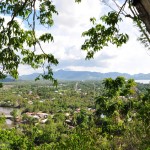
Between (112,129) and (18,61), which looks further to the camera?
(112,129)

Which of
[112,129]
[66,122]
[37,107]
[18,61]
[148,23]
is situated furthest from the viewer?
[37,107]

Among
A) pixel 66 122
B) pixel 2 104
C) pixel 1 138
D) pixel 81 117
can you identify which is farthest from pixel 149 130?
pixel 2 104

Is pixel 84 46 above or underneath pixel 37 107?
above

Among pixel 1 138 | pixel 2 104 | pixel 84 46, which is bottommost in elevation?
pixel 2 104

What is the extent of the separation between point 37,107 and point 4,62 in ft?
371

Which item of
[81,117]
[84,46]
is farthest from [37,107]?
[84,46]

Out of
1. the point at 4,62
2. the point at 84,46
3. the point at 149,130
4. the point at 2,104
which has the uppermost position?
the point at 84,46

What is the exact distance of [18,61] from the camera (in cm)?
474

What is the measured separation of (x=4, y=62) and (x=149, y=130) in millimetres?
8409

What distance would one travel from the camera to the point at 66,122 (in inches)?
3329

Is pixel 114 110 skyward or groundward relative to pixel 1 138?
skyward

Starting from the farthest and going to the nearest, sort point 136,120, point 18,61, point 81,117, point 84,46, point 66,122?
point 66,122 → point 81,117 → point 136,120 → point 84,46 → point 18,61

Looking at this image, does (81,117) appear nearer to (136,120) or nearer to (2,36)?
(136,120)

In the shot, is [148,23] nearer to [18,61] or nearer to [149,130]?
[18,61]
